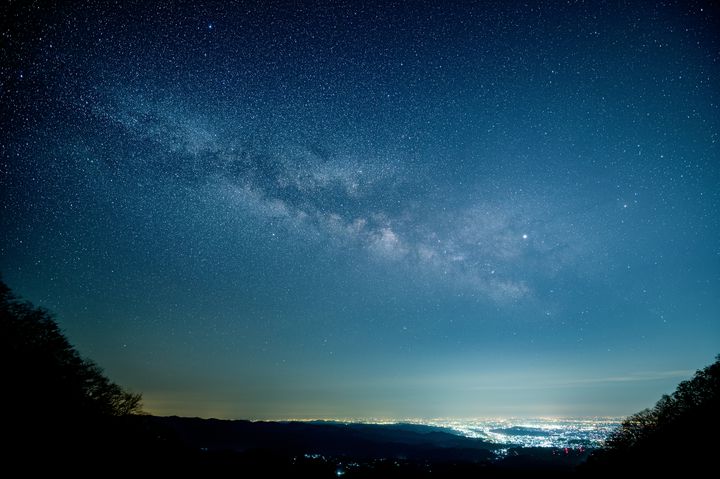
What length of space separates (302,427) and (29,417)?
188524mm

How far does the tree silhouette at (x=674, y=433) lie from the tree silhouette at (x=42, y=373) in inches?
1948

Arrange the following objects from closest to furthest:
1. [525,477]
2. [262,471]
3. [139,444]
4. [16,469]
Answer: [16,469]
[139,444]
[262,471]
[525,477]

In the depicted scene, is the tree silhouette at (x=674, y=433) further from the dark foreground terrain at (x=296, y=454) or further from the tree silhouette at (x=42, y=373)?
the tree silhouette at (x=42, y=373)

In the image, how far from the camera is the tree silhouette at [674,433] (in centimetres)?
2858

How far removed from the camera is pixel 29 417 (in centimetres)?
2020

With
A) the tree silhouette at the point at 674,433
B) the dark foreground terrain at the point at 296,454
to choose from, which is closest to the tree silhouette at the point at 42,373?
the dark foreground terrain at the point at 296,454

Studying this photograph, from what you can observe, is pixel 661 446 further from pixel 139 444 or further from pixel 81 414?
pixel 81 414

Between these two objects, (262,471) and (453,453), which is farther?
(453,453)

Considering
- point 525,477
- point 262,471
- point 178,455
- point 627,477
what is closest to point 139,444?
point 178,455

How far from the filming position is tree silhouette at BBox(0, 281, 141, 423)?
21.1 m

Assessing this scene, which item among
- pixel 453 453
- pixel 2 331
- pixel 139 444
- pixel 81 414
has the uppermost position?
pixel 2 331

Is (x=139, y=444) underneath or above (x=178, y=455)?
above

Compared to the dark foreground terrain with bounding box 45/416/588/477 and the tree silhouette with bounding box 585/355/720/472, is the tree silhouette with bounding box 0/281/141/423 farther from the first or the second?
the tree silhouette with bounding box 585/355/720/472

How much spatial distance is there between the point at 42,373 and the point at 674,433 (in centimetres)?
5567
